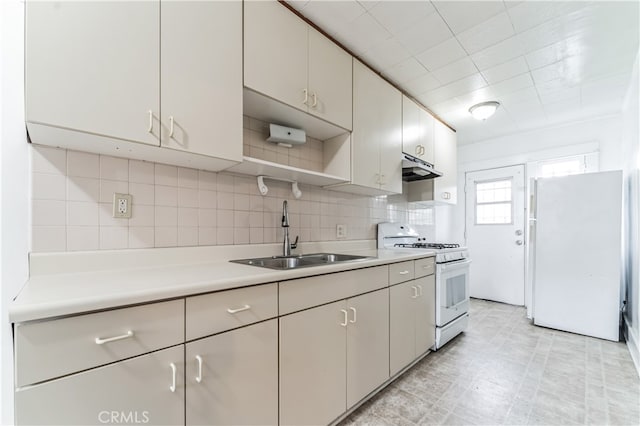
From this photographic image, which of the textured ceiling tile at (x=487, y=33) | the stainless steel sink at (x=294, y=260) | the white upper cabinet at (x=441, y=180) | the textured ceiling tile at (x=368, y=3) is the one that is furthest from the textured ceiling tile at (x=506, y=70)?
the stainless steel sink at (x=294, y=260)

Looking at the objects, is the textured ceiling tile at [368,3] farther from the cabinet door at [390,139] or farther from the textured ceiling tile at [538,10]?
the textured ceiling tile at [538,10]

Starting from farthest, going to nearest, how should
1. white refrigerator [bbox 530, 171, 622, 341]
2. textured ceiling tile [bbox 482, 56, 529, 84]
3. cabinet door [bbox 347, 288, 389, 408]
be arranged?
white refrigerator [bbox 530, 171, 622, 341] < textured ceiling tile [bbox 482, 56, 529, 84] < cabinet door [bbox 347, 288, 389, 408]

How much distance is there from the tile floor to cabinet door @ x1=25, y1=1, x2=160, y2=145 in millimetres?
1904

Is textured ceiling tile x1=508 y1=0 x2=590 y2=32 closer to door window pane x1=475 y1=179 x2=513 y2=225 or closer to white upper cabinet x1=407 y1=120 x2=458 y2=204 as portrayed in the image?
white upper cabinet x1=407 y1=120 x2=458 y2=204

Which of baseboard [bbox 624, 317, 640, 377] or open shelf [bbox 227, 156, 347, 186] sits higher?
open shelf [bbox 227, 156, 347, 186]

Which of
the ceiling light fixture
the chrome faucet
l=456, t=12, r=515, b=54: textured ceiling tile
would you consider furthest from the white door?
Result: the chrome faucet

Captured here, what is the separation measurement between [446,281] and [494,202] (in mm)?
2398

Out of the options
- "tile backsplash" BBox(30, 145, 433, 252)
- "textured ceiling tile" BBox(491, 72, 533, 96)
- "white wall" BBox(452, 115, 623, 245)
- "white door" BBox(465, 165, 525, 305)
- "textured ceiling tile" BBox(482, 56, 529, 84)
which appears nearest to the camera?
"tile backsplash" BBox(30, 145, 433, 252)

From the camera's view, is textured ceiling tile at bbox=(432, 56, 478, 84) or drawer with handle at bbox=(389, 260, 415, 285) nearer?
drawer with handle at bbox=(389, 260, 415, 285)

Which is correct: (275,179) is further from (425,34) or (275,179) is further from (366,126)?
(425,34)

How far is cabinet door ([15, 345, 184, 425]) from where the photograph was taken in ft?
2.35

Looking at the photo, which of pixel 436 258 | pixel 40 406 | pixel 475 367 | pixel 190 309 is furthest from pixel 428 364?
pixel 40 406

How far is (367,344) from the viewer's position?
1669 mm

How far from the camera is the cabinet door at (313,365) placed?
1.25 meters
